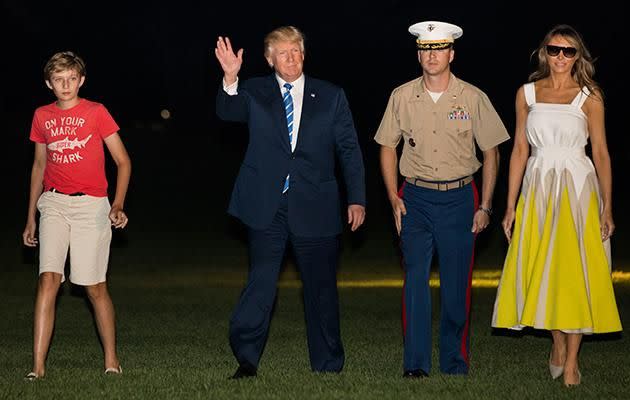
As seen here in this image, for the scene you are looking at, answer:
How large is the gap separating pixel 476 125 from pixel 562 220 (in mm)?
856

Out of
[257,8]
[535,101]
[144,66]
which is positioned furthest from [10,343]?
[144,66]

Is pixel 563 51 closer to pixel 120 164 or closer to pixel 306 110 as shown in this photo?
pixel 306 110

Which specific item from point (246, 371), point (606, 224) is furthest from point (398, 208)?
point (246, 371)

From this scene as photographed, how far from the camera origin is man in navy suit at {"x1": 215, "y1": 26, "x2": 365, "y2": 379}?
9.31m

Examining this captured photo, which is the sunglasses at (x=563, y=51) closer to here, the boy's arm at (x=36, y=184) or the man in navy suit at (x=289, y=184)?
the man in navy suit at (x=289, y=184)

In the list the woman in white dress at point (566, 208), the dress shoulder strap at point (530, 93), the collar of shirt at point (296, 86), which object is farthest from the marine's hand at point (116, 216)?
the dress shoulder strap at point (530, 93)

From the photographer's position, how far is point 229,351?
11.3m

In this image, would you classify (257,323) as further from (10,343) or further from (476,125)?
(10,343)

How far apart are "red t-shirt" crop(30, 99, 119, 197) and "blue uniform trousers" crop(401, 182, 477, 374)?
2.03m

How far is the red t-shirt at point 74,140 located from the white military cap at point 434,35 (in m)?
2.04

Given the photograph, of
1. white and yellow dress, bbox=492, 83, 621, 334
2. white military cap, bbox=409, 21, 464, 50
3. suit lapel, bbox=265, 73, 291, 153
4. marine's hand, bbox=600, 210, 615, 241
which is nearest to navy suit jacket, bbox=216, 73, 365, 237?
suit lapel, bbox=265, 73, 291, 153

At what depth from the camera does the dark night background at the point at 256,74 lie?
25.1 metres

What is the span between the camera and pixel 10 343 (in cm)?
1164

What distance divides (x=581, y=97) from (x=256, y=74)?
43934 mm
